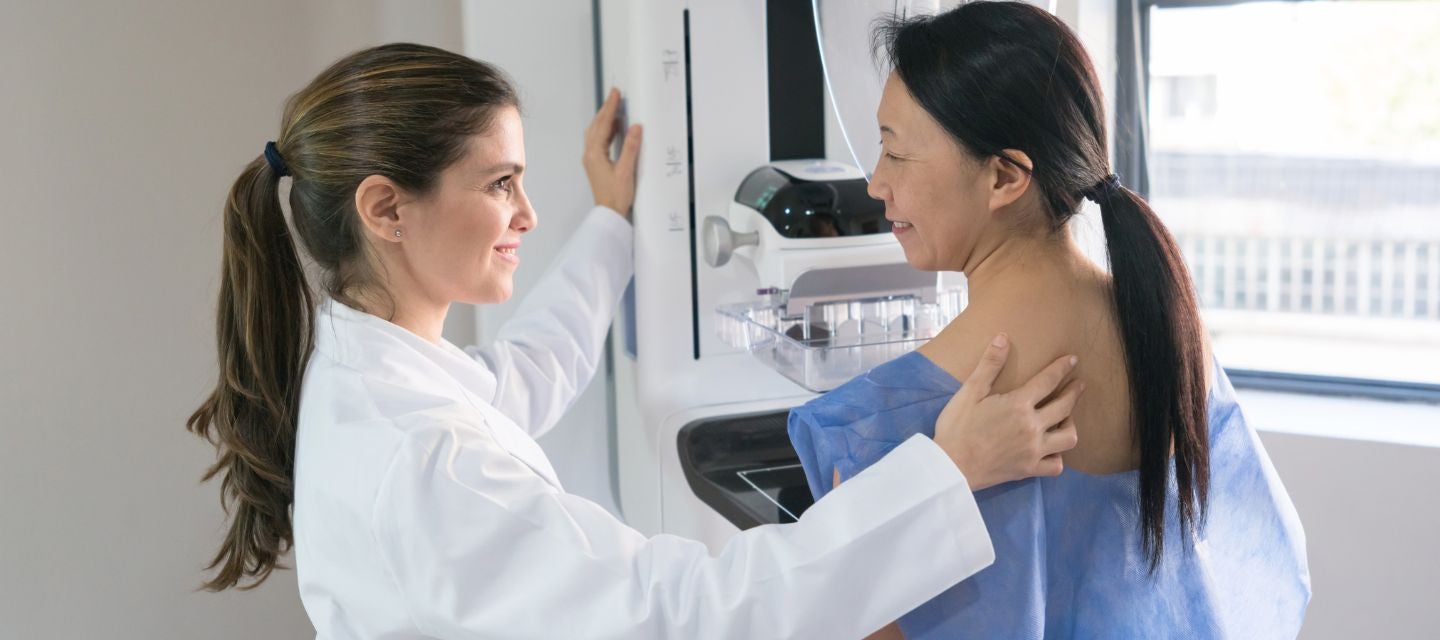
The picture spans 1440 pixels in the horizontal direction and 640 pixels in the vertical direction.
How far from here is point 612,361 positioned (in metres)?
1.69

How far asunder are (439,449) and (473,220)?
0.27m

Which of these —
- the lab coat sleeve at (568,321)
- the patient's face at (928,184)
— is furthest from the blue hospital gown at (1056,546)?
the lab coat sleeve at (568,321)

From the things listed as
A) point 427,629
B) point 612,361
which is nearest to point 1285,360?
point 612,361

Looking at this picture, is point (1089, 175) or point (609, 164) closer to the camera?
point (1089, 175)

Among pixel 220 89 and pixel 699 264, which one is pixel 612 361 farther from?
pixel 220 89

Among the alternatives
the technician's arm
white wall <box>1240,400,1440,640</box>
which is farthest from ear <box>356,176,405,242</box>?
white wall <box>1240,400,1440,640</box>

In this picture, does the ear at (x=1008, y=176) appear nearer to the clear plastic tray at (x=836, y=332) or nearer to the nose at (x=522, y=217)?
the clear plastic tray at (x=836, y=332)

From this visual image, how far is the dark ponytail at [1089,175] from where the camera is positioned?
942 millimetres

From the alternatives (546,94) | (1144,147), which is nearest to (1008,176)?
(546,94)

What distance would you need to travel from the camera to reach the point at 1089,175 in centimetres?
97

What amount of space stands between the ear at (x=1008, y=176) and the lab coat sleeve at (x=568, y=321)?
62 cm

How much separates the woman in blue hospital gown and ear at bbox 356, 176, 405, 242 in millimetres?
425

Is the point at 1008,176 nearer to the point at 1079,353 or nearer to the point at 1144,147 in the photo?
the point at 1079,353

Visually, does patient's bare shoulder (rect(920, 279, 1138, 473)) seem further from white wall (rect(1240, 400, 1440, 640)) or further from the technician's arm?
white wall (rect(1240, 400, 1440, 640))
